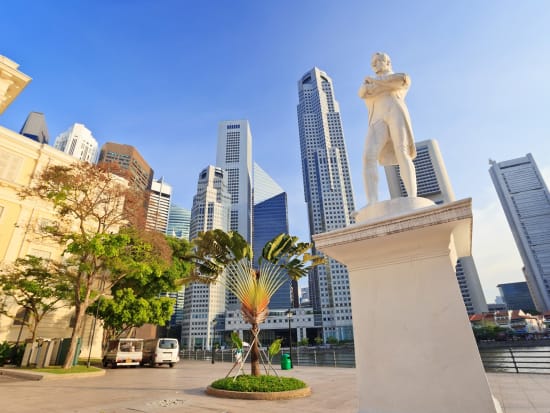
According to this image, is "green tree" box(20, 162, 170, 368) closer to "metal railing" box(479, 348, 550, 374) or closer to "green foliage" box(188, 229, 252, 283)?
"green foliage" box(188, 229, 252, 283)

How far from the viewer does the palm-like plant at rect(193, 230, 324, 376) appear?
8.30m

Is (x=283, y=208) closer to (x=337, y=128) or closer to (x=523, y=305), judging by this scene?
(x=337, y=128)

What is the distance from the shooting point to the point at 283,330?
101 metres

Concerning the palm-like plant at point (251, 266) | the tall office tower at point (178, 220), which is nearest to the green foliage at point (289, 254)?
the palm-like plant at point (251, 266)

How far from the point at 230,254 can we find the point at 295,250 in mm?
2164

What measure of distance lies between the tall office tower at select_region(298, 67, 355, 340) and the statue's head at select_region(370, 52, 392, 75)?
85.6 metres

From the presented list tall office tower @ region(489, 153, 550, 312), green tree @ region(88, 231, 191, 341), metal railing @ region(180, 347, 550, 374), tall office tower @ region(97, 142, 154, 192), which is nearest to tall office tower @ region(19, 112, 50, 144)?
tall office tower @ region(97, 142, 154, 192)

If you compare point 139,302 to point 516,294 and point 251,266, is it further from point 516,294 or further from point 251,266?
point 516,294

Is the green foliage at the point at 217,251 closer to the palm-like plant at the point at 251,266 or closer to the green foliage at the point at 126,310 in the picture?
the palm-like plant at the point at 251,266

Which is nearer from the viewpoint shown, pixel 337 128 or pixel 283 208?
pixel 337 128

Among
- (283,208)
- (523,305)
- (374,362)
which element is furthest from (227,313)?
(523,305)

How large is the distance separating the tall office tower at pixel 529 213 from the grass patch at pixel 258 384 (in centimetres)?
13392

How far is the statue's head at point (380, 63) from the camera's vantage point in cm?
379

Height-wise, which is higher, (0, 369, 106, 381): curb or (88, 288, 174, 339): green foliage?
(88, 288, 174, 339): green foliage
